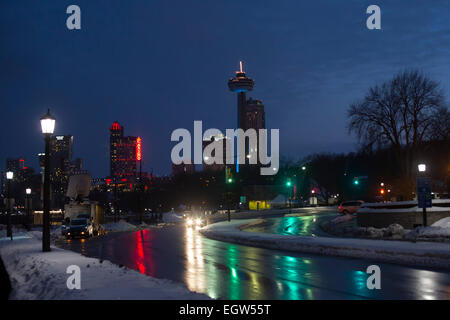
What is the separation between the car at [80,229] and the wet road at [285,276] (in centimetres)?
1829

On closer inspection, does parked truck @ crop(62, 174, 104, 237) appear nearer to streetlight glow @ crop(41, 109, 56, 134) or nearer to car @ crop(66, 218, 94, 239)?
car @ crop(66, 218, 94, 239)

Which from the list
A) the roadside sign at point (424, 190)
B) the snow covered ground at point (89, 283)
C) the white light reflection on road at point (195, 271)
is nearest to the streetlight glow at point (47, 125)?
the snow covered ground at point (89, 283)

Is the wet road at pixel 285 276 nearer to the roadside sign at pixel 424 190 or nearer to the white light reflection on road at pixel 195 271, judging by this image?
the white light reflection on road at pixel 195 271

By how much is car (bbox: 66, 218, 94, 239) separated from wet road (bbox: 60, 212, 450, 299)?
18289 millimetres

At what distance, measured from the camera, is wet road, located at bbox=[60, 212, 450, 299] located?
1136 cm

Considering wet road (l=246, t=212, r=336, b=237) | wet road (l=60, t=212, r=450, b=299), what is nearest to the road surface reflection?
wet road (l=60, t=212, r=450, b=299)

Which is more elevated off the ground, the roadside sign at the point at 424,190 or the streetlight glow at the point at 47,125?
the streetlight glow at the point at 47,125

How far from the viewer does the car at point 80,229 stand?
38.5 m

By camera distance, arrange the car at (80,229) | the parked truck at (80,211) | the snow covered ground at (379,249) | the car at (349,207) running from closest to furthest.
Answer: the snow covered ground at (379,249) < the car at (80,229) < the parked truck at (80,211) < the car at (349,207)

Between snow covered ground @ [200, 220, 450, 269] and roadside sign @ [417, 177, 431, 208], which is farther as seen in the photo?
roadside sign @ [417, 177, 431, 208]

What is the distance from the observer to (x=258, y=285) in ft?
41.6
